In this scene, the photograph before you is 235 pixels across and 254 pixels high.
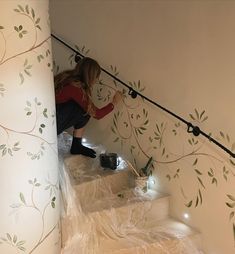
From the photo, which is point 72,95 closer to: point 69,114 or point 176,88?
point 69,114

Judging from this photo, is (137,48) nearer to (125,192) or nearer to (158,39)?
(158,39)

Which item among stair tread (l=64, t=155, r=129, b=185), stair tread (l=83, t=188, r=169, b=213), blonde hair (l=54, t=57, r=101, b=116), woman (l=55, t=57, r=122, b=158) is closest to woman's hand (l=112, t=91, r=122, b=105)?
woman (l=55, t=57, r=122, b=158)

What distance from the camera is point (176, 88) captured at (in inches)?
93.8

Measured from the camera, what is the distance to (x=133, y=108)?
2.72 meters

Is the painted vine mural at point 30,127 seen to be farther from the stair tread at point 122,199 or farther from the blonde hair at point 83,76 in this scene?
the blonde hair at point 83,76

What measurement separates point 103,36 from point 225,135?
124cm

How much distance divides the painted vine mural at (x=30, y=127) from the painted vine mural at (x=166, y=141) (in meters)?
0.81

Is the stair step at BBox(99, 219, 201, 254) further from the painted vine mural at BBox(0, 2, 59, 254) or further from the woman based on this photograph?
the woman

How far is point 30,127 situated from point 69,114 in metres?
0.80

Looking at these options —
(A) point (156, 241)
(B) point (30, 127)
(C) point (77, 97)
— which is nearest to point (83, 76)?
(C) point (77, 97)

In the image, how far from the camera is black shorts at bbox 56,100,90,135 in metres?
2.63

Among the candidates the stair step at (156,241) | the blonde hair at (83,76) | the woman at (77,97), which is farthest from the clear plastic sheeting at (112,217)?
the blonde hair at (83,76)

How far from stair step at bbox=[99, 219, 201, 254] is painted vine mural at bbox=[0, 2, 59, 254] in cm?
39

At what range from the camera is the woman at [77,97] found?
2.60 meters
